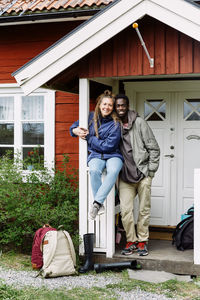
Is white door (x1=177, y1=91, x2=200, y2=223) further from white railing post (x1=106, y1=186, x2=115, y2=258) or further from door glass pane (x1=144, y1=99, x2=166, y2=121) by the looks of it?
white railing post (x1=106, y1=186, x2=115, y2=258)

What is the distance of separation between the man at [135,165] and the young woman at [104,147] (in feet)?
0.48

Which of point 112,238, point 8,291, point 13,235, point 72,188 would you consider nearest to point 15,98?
point 72,188

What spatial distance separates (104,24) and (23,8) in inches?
101

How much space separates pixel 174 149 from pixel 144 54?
223cm

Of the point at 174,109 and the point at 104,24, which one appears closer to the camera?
the point at 104,24

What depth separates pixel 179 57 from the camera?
5.93m

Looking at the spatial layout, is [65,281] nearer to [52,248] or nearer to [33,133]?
[52,248]

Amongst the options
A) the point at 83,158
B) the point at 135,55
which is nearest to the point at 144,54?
the point at 135,55

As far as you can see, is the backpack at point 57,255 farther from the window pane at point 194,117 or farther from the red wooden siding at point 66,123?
the window pane at point 194,117

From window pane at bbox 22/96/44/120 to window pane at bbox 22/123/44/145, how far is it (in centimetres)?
14

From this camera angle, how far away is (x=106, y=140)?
608 cm

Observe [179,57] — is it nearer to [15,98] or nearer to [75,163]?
[75,163]

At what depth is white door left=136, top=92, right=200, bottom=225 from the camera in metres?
7.70

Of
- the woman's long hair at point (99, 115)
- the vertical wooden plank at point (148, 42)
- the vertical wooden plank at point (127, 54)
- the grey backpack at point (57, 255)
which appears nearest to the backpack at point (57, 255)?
the grey backpack at point (57, 255)
